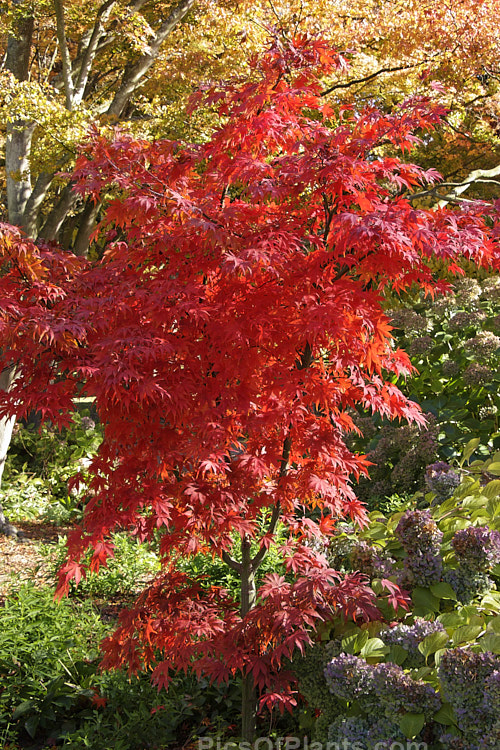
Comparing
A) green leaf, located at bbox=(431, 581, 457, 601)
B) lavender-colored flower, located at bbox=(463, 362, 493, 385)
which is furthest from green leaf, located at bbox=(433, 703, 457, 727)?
lavender-colored flower, located at bbox=(463, 362, 493, 385)

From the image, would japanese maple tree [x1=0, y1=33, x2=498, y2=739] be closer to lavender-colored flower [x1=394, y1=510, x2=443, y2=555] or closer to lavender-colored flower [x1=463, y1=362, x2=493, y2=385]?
lavender-colored flower [x1=394, y1=510, x2=443, y2=555]

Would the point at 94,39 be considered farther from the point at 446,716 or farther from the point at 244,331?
the point at 446,716

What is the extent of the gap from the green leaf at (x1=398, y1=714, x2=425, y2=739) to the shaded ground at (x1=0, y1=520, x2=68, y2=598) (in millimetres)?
3245

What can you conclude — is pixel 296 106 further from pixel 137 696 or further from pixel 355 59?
pixel 355 59

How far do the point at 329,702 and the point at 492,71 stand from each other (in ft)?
36.2

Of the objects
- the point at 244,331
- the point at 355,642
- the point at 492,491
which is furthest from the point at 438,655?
the point at 244,331

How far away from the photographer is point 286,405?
2.62 metres

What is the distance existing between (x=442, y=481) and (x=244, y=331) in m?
1.82

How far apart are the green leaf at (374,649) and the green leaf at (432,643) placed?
0.18m

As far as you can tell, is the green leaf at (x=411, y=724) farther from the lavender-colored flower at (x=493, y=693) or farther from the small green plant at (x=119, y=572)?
the small green plant at (x=119, y=572)

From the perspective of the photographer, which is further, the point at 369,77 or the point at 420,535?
the point at 369,77

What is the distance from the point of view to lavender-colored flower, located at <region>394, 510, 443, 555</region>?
9.70 ft

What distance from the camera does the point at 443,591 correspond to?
2924 mm

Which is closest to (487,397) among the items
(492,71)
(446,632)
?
(446,632)
